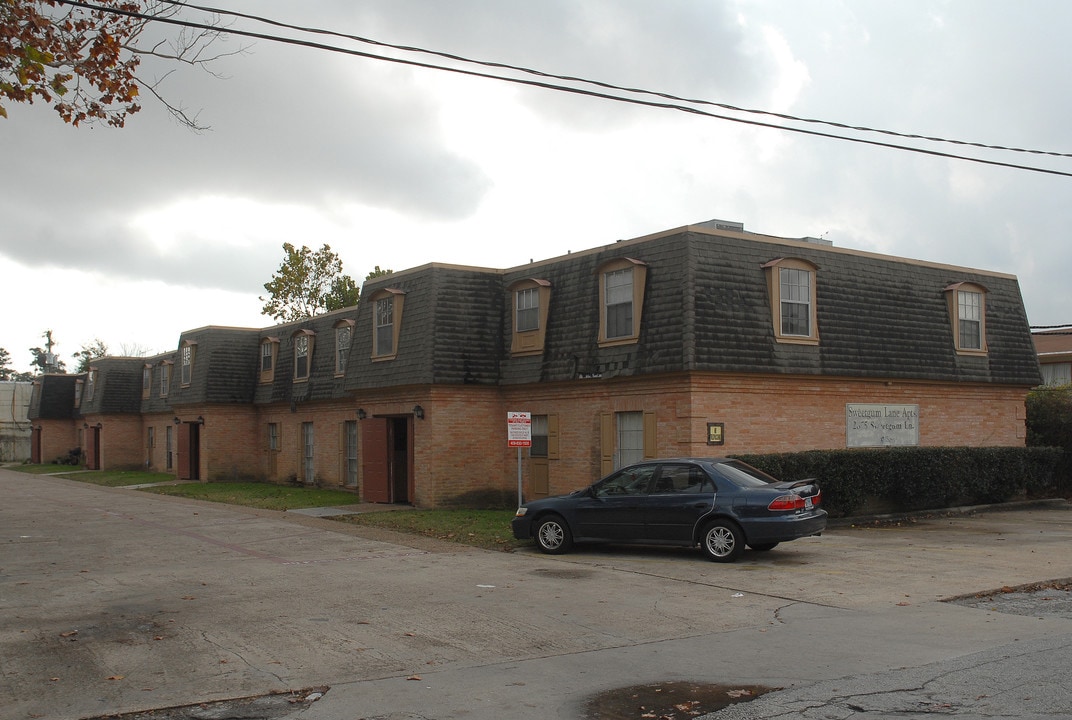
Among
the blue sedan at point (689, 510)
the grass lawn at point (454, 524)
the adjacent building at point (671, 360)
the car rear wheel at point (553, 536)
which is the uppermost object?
the adjacent building at point (671, 360)

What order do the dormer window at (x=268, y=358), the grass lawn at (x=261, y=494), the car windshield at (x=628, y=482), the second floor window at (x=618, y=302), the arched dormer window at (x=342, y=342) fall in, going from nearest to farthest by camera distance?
the car windshield at (x=628, y=482), the second floor window at (x=618, y=302), the grass lawn at (x=261, y=494), the arched dormer window at (x=342, y=342), the dormer window at (x=268, y=358)

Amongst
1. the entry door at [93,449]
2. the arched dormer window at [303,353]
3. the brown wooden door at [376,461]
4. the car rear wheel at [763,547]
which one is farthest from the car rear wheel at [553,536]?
the entry door at [93,449]

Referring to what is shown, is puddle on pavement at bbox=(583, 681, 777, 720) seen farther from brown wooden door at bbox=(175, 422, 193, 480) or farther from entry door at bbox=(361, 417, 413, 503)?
brown wooden door at bbox=(175, 422, 193, 480)

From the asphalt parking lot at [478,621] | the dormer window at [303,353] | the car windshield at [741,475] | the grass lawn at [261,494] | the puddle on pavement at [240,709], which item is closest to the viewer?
the puddle on pavement at [240,709]

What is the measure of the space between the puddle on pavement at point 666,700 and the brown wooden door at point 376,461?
18.3 metres

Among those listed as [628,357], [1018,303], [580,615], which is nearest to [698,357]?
[628,357]

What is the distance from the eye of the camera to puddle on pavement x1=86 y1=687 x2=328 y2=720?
276 inches

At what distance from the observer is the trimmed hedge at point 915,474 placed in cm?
1909

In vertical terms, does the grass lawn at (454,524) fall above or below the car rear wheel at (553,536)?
below

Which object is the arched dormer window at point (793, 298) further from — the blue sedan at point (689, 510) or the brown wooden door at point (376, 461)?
the brown wooden door at point (376, 461)

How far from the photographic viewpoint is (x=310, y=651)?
8.95 meters

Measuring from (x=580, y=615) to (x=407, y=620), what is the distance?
6.06 feet

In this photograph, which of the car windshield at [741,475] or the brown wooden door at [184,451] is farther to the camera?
the brown wooden door at [184,451]

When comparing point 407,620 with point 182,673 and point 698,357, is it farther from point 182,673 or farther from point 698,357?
point 698,357
